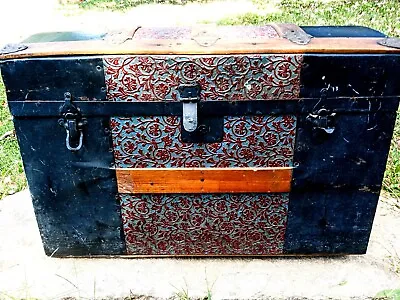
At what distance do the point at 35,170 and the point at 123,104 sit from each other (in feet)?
Result: 1.41

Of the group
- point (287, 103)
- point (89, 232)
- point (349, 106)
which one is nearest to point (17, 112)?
point (89, 232)

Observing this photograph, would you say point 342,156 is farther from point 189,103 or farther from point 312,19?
point 312,19

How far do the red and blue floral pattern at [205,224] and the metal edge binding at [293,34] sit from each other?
1.83 feet

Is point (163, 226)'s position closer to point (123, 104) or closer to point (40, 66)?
point (123, 104)

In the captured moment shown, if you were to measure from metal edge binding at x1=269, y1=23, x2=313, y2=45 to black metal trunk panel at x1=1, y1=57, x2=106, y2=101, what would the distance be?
66cm

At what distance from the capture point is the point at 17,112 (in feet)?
5.27

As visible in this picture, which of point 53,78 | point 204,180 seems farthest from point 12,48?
point 204,180

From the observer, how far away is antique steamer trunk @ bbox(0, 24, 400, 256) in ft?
5.06

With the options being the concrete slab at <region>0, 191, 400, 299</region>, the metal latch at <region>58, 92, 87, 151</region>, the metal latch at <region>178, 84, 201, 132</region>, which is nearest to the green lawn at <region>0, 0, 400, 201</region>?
the concrete slab at <region>0, 191, 400, 299</region>

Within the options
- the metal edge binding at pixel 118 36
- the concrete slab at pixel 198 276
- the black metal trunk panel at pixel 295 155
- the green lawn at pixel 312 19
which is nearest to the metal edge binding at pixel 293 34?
the black metal trunk panel at pixel 295 155

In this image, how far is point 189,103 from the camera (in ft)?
5.17

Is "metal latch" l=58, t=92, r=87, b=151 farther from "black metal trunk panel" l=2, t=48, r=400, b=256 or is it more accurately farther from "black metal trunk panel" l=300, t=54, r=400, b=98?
"black metal trunk panel" l=300, t=54, r=400, b=98

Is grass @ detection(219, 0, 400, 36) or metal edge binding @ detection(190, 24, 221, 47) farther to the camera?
grass @ detection(219, 0, 400, 36)

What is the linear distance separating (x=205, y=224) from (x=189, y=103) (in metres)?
0.50
